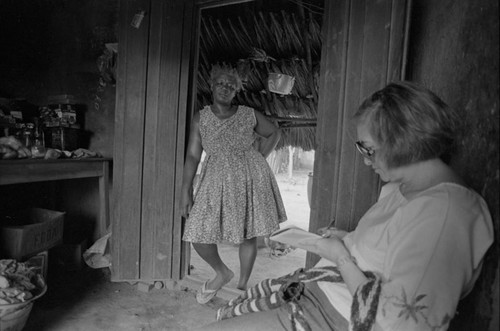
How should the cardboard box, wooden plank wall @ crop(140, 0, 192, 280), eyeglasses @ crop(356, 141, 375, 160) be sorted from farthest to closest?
wooden plank wall @ crop(140, 0, 192, 280) → the cardboard box → eyeglasses @ crop(356, 141, 375, 160)

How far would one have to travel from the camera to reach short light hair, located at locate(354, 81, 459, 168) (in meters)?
0.96

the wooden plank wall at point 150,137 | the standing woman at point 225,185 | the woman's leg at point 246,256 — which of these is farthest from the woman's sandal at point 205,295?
the wooden plank wall at point 150,137

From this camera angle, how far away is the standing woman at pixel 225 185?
2.56m

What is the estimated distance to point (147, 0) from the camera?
2.64 metres

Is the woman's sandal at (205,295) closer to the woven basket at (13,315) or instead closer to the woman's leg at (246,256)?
the woman's leg at (246,256)

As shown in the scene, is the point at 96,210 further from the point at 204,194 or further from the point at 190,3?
the point at 190,3

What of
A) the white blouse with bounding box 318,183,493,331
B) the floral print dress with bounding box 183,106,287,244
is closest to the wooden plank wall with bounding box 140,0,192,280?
the floral print dress with bounding box 183,106,287,244

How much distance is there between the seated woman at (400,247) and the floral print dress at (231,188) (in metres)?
1.25

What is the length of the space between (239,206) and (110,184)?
1562 millimetres

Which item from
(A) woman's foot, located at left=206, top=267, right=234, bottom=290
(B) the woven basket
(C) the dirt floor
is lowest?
(C) the dirt floor

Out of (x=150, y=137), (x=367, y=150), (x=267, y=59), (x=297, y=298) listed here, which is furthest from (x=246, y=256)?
(x=267, y=59)

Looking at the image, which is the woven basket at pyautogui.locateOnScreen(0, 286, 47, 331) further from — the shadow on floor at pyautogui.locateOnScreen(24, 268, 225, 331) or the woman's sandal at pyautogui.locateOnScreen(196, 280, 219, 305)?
the woman's sandal at pyautogui.locateOnScreen(196, 280, 219, 305)

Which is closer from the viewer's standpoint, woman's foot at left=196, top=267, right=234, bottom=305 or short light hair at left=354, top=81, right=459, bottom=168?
short light hair at left=354, top=81, right=459, bottom=168

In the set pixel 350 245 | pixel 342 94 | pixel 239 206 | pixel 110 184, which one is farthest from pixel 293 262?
pixel 350 245
